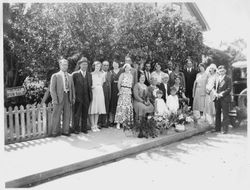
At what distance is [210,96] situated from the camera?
1038cm

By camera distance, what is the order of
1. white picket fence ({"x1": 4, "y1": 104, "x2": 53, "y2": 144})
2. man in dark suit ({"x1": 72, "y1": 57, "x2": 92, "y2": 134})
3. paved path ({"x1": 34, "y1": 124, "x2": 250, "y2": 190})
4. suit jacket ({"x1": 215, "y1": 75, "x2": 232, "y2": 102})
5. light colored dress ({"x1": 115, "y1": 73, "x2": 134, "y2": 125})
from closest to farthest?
paved path ({"x1": 34, "y1": 124, "x2": 250, "y2": 190}) < white picket fence ({"x1": 4, "y1": 104, "x2": 53, "y2": 144}) < man in dark suit ({"x1": 72, "y1": 57, "x2": 92, "y2": 134}) < light colored dress ({"x1": 115, "y1": 73, "x2": 134, "y2": 125}) < suit jacket ({"x1": 215, "y1": 75, "x2": 232, "y2": 102})

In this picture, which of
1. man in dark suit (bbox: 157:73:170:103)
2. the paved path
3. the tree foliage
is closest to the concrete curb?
the paved path

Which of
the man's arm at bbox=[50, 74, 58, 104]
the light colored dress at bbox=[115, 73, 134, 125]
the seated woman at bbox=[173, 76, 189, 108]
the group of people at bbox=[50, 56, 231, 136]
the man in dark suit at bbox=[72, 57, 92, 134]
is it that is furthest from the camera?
the seated woman at bbox=[173, 76, 189, 108]

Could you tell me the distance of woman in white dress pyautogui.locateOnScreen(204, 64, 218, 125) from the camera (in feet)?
33.5

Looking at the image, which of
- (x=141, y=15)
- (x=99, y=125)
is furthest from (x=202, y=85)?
(x=99, y=125)

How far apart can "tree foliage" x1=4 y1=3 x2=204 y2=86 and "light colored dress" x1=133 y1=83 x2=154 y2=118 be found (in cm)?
198

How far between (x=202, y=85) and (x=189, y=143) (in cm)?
319

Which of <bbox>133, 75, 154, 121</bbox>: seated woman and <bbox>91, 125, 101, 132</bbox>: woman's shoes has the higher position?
<bbox>133, 75, 154, 121</bbox>: seated woman

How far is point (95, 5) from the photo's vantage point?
1009 cm

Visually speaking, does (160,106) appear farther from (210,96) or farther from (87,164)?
(87,164)

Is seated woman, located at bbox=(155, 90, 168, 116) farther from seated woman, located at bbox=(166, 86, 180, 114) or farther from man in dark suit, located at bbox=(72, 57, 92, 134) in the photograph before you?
man in dark suit, located at bbox=(72, 57, 92, 134)

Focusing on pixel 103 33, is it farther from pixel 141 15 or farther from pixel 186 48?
pixel 186 48

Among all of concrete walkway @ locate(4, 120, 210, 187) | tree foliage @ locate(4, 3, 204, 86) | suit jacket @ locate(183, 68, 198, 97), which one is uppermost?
tree foliage @ locate(4, 3, 204, 86)

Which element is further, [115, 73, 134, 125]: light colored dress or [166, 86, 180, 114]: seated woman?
[166, 86, 180, 114]: seated woman
